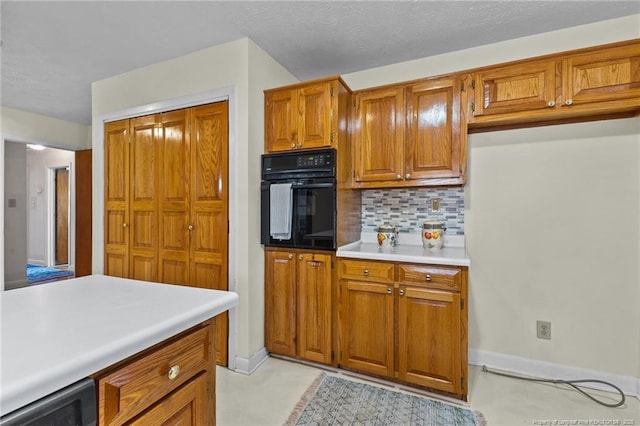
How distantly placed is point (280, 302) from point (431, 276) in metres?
1.15

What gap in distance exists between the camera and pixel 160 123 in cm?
264

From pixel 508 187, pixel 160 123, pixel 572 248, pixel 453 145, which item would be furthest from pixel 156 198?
pixel 572 248

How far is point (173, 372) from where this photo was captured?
829 millimetres

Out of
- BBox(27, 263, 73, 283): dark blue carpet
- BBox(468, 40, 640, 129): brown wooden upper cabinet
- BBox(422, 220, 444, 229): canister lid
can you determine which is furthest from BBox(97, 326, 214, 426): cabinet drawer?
BBox(27, 263, 73, 283): dark blue carpet

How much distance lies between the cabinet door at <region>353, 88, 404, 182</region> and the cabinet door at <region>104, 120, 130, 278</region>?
2.14 m

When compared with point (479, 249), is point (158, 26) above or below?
above

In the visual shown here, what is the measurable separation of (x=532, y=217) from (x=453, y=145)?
82 centimetres

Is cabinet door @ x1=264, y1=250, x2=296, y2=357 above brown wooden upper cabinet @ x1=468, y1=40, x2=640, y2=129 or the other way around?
the other way around

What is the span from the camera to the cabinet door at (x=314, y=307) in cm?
225

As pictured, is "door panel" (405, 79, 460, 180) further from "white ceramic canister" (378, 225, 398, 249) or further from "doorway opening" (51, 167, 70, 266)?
"doorway opening" (51, 167, 70, 266)

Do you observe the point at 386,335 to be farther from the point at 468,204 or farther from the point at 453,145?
the point at 453,145

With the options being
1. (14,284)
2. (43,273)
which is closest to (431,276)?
(14,284)

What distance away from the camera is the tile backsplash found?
97.7 inches

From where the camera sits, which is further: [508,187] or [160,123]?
[160,123]
